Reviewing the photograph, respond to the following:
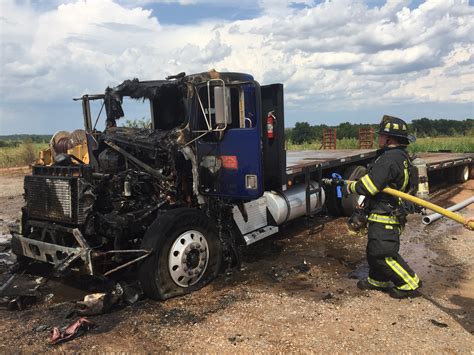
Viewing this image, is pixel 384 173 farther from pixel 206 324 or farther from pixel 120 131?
pixel 120 131

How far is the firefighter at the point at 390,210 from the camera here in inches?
179

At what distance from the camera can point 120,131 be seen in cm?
572

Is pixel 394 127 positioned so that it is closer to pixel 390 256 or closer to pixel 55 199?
pixel 390 256

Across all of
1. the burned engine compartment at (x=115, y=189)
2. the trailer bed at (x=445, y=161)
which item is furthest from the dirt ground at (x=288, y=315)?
the trailer bed at (x=445, y=161)

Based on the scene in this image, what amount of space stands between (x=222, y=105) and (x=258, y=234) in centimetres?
211

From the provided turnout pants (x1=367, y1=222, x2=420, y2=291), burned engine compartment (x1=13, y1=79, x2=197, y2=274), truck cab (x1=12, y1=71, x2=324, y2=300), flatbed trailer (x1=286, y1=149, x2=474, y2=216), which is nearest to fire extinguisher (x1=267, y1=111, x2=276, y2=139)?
truck cab (x1=12, y1=71, x2=324, y2=300)

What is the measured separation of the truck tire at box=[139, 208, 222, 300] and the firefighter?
179 centimetres

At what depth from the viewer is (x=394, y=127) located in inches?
182

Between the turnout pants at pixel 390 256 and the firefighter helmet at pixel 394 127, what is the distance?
3.21 feet

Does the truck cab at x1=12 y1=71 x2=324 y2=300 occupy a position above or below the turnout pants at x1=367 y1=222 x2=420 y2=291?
above

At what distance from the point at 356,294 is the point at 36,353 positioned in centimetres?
A: 325

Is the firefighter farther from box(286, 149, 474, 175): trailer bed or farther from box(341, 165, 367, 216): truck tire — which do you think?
box(341, 165, 367, 216): truck tire

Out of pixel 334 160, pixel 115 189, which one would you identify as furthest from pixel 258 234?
pixel 334 160

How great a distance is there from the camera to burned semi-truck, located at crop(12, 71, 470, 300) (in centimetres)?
470
